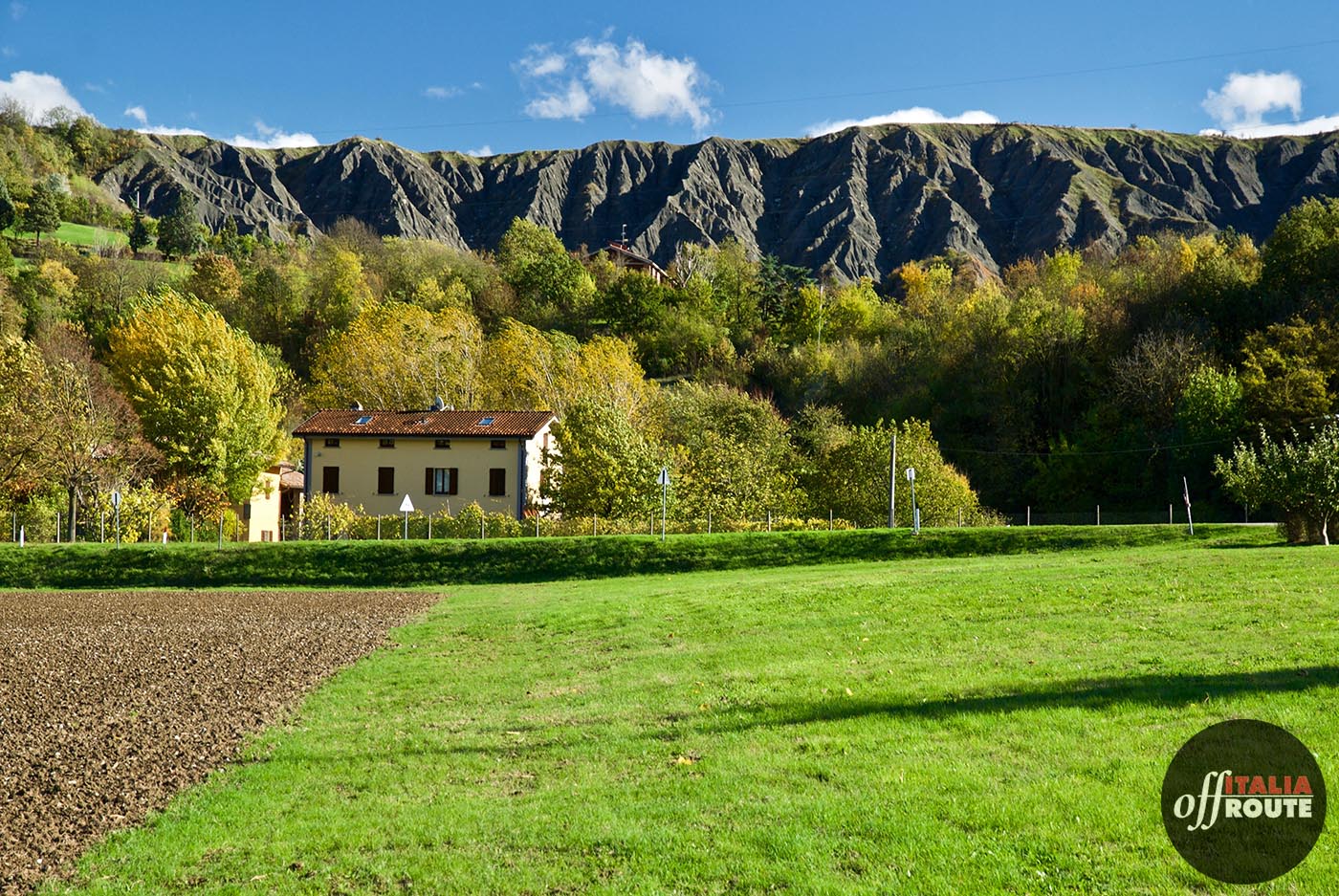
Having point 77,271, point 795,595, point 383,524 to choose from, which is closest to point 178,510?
point 383,524

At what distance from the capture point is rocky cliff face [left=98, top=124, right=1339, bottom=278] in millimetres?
166125

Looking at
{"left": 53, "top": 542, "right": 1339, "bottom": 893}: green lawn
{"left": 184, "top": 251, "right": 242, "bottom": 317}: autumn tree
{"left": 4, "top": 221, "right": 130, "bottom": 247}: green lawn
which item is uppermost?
{"left": 4, "top": 221, "right": 130, "bottom": 247}: green lawn

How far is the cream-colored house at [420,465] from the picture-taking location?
47656mm

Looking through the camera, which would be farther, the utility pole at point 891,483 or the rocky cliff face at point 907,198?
the rocky cliff face at point 907,198

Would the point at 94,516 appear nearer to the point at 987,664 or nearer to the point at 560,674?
the point at 560,674

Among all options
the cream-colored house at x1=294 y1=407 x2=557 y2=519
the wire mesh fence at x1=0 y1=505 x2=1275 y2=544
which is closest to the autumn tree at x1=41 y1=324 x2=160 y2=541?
the wire mesh fence at x1=0 y1=505 x2=1275 y2=544

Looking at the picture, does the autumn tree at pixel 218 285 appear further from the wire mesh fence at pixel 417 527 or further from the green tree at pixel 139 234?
the wire mesh fence at pixel 417 527

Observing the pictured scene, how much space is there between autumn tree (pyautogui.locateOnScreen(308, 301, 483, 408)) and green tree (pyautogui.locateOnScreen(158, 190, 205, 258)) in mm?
66949

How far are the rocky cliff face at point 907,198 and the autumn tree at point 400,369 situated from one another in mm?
116072

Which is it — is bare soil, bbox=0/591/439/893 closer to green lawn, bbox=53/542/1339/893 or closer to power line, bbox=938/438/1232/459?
green lawn, bbox=53/542/1339/893

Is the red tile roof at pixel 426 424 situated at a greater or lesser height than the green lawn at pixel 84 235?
lesser

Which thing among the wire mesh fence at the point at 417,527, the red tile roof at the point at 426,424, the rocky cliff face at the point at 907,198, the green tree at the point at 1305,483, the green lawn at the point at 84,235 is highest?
the rocky cliff face at the point at 907,198

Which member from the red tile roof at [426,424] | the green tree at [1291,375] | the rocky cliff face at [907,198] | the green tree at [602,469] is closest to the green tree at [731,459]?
the green tree at [602,469]

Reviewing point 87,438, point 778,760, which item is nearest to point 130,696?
point 778,760
